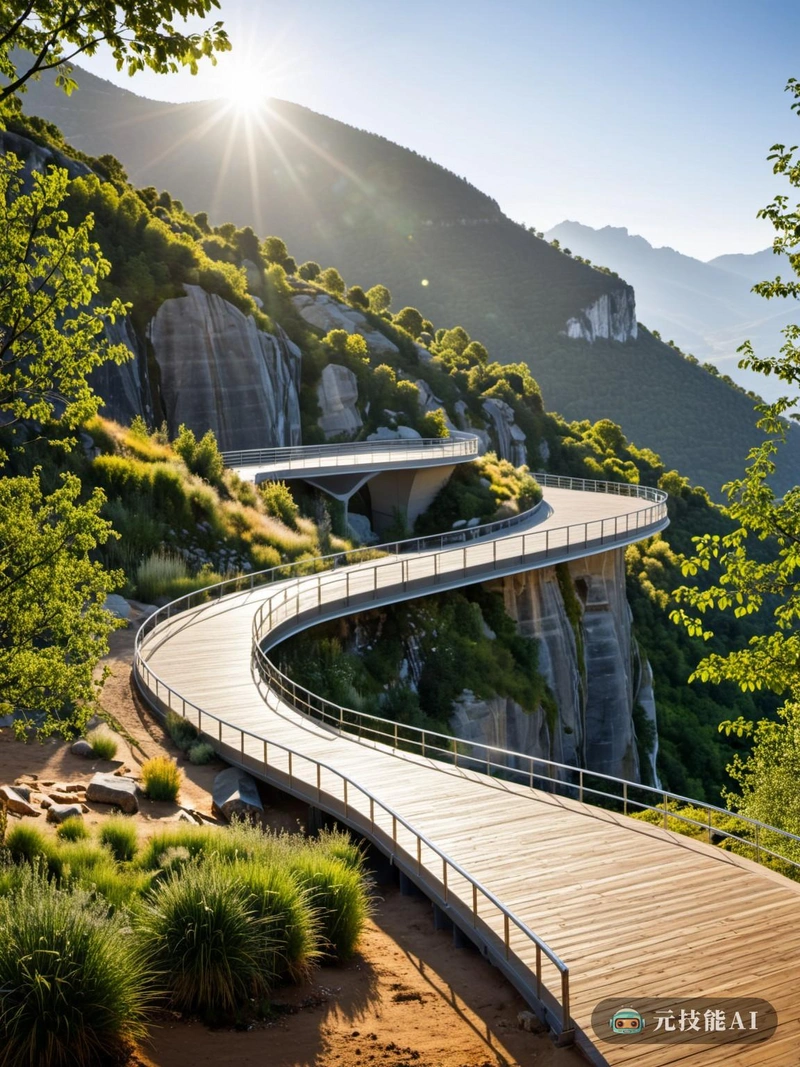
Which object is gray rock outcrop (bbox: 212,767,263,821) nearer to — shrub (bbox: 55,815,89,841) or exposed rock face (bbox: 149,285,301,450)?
shrub (bbox: 55,815,89,841)

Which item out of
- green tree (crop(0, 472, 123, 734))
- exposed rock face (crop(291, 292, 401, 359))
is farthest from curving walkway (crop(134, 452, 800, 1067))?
exposed rock face (crop(291, 292, 401, 359))

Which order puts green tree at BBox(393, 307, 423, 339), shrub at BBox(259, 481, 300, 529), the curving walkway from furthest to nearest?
green tree at BBox(393, 307, 423, 339) → shrub at BBox(259, 481, 300, 529) → the curving walkway

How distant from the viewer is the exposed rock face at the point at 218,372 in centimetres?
4000

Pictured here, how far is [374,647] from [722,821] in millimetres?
10024

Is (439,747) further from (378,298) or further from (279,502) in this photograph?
(378,298)

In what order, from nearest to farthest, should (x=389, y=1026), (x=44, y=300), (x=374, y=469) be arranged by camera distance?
(x=389, y=1026), (x=44, y=300), (x=374, y=469)

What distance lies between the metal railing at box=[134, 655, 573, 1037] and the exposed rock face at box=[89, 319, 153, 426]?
65.9 ft

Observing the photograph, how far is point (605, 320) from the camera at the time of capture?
132 meters

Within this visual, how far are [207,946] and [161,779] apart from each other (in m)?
5.46

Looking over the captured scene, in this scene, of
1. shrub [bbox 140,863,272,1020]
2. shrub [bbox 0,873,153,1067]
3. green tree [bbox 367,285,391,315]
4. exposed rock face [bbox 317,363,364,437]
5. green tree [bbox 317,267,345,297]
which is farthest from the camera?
green tree [bbox 367,285,391,315]

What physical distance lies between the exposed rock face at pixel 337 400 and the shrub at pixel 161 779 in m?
38.9

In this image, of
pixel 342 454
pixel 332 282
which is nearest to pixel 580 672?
pixel 342 454
